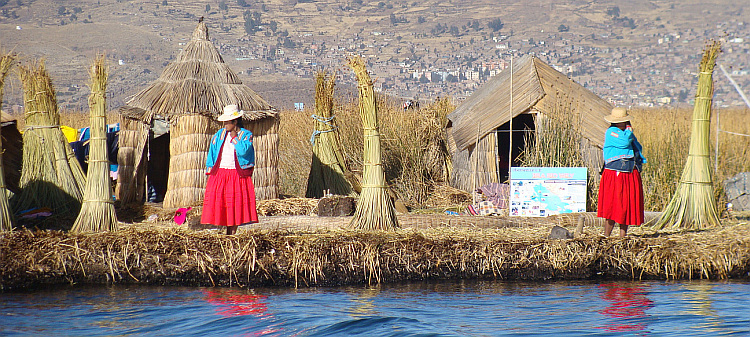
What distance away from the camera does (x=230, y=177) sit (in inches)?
279

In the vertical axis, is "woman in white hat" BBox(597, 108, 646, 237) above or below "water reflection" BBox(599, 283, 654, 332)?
above

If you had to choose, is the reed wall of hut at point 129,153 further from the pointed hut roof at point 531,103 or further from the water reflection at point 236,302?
the pointed hut roof at point 531,103

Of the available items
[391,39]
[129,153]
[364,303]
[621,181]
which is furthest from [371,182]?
[391,39]

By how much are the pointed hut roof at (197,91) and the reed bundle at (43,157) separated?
1.02 m

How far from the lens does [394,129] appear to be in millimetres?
11242

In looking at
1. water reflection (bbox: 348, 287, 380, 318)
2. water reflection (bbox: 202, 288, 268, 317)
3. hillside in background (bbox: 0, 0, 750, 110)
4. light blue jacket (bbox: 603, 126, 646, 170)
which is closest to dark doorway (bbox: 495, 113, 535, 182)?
light blue jacket (bbox: 603, 126, 646, 170)

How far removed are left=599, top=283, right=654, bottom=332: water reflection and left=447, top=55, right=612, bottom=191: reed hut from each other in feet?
10.3

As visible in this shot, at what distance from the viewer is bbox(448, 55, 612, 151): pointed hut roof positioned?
9.77m

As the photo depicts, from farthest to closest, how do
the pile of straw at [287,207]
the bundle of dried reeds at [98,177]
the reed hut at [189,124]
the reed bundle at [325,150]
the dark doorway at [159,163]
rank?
the dark doorway at [159,163] < the reed bundle at [325,150] < the reed hut at [189,124] < the pile of straw at [287,207] < the bundle of dried reeds at [98,177]

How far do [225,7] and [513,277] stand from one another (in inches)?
1701

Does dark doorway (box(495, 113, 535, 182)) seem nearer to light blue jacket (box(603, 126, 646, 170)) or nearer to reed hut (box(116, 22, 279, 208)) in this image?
reed hut (box(116, 22, 279, 208))

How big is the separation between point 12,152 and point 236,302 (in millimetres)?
4994

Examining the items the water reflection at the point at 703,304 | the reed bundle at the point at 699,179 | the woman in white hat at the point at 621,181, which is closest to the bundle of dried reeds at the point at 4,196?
the woman in white hat at the point at 621,181

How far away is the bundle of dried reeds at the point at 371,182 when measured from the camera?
7359 mm
